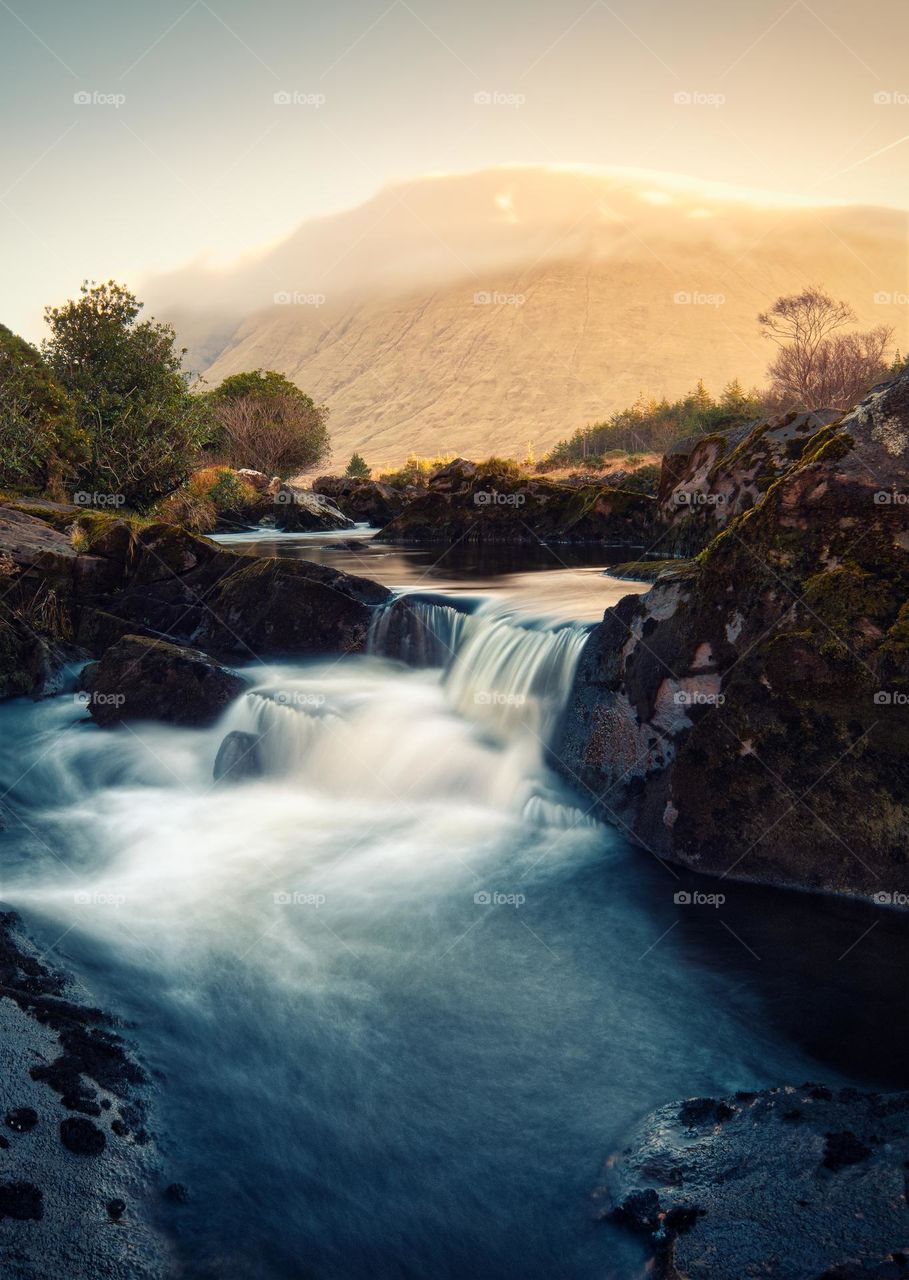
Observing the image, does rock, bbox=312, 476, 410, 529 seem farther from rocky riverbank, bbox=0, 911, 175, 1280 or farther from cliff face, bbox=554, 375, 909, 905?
rocky riverbank, bbox=0, 911, 175, 1280

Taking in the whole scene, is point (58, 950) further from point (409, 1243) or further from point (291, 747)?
point (291, 747)

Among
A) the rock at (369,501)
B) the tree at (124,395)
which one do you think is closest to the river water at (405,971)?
the tree at (124,395)

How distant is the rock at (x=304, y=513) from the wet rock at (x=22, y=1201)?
119 feet

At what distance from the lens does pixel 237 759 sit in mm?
11094

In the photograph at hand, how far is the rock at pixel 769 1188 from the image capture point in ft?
11.7

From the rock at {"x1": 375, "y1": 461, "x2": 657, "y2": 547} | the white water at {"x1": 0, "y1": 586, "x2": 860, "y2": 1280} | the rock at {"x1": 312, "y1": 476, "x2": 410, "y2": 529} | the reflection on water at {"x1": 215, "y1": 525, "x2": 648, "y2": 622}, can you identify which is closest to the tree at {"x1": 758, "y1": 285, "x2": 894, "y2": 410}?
the rock at {"x1": 375, "y1": 461, "x2": 657, "y2": 547}

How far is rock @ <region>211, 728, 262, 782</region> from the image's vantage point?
11.0 meters

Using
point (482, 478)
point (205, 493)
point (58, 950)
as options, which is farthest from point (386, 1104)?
point (205, 493)

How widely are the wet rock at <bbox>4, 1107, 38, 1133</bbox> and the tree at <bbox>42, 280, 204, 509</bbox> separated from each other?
78.5 feet

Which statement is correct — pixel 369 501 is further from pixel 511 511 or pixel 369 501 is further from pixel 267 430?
pixel 267 430

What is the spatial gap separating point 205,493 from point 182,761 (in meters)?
27.8

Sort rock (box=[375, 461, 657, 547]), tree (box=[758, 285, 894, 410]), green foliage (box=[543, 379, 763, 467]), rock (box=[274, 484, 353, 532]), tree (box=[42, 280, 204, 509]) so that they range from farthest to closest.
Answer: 1. green foliage (box=[543, 379, 763, 467])
2. tree (box=[758, 285, 894, 410])
3. rock (box=[274, 484, 353, 532])
4. rock (box=[375, 461, 657, 547])
5. tree (box=[42, 280, 204, 509])

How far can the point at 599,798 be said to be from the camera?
930 cm

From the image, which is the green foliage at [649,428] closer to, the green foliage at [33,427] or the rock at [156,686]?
the green foliage at [33,427]
